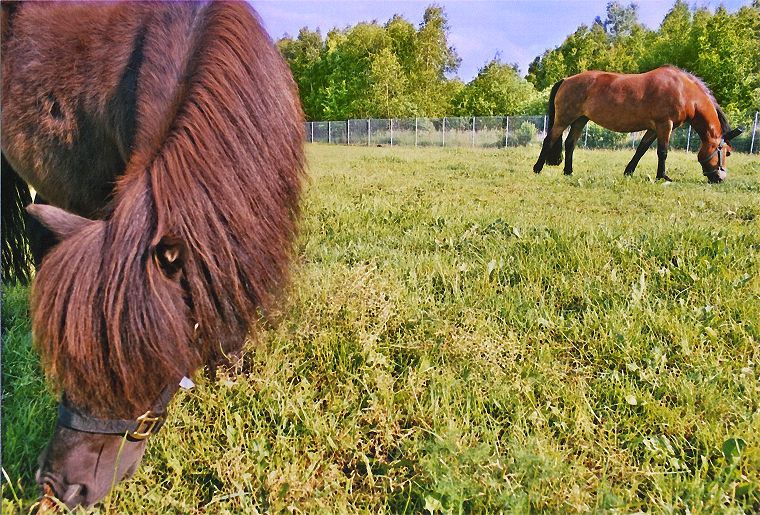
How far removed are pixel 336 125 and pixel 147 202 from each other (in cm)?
3456

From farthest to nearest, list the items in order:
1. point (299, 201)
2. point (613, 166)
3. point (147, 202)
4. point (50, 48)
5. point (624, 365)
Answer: point (613, 166)
point (50, 48)
point (624, 365)
point (299, 201)
point (147, 202)

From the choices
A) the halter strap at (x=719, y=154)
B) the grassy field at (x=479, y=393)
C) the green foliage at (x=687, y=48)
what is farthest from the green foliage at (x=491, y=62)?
the grassy field at (x=479, y=393)

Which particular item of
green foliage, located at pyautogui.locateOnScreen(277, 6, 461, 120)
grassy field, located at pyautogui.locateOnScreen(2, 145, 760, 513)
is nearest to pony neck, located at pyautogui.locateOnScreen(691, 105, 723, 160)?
grassy field, located at pyautogui.locateOnScreen(2, 145, 760, 513)

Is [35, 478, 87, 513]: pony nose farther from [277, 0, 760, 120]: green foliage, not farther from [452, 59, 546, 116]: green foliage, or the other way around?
[452, 59, 546, 116]: green foliage

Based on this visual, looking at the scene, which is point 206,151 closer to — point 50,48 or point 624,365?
point 50,48

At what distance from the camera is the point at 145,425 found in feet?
4.92

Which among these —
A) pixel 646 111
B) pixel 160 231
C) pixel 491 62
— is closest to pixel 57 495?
pixel 160 231

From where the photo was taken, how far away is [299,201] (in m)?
1.92

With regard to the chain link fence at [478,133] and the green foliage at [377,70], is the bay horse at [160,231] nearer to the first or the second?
the green foliage at [377,70]

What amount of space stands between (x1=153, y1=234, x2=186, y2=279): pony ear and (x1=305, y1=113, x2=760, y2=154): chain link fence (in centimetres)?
2129

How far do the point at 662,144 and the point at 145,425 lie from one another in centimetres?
999

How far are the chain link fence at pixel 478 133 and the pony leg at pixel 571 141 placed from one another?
13.2m

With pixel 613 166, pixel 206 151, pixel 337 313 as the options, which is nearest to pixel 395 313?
pixel 337 313

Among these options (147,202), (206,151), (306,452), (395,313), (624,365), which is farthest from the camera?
(395,313)
